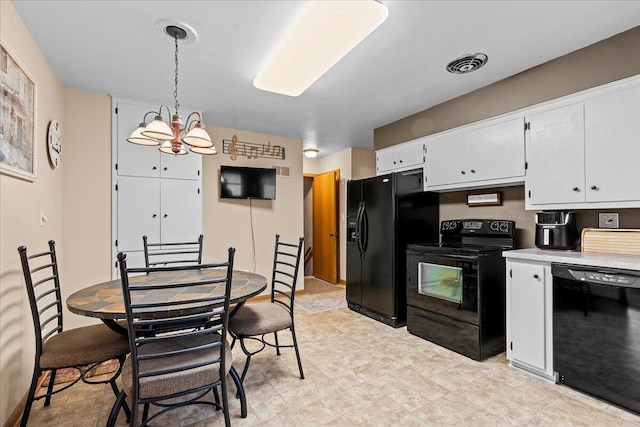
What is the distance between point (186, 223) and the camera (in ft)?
12.3

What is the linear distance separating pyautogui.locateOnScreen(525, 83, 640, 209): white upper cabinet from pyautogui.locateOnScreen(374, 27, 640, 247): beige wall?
240 mm

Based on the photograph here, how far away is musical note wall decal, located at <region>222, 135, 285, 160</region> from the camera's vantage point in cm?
444

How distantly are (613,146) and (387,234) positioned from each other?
6.52ft

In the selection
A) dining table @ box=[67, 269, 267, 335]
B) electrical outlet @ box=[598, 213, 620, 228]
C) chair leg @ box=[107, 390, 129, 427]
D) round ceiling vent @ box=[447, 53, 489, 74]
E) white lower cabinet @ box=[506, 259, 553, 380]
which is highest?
round ceiling vent @ box=[447, 53, 489, 74]

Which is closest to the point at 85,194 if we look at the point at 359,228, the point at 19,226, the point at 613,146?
the point at 19,226

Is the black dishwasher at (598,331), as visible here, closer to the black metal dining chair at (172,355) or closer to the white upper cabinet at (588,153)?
the white upper cabinet at (588,153)

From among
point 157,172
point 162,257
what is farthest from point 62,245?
point 157,172

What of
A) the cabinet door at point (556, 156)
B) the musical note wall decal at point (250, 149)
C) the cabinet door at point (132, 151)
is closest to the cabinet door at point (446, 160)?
the cabinet door at point (556, 156)

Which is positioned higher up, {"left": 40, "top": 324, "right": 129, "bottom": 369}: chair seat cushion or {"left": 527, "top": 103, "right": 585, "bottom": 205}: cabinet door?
{"left": 527, "top": 103, "right": 585, "bottom": 205}: cabinet door

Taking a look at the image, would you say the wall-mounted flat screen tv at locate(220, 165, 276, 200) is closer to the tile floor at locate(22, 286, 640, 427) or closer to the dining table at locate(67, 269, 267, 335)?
the dining table at locate(67, 269, 267, 335)

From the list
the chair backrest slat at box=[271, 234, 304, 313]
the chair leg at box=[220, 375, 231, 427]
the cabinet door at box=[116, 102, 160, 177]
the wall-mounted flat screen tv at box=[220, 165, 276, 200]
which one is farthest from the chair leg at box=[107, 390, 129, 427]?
the wall-mounted flat screen tv at box=[220, 165, 276, 200]

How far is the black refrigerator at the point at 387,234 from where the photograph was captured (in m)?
3.46

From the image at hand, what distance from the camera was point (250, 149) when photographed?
461cm

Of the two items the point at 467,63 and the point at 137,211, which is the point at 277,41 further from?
the point at 137,211
